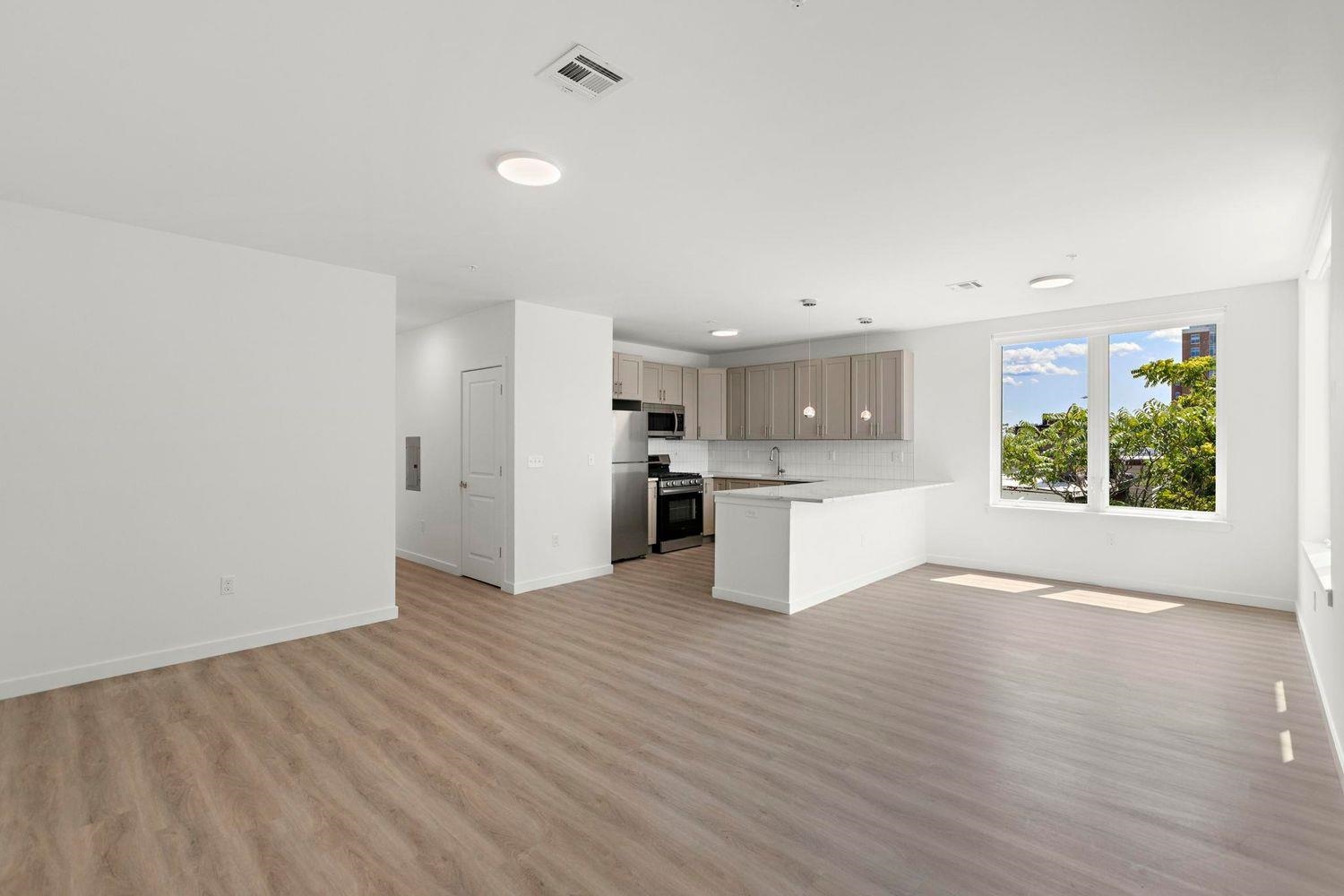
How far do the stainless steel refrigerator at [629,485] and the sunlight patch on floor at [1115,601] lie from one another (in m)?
4.01

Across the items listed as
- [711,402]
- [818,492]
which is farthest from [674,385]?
[818,492]

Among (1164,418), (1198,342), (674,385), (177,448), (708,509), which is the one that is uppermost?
(1198,342)

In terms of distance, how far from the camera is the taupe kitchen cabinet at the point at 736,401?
8617 millimetres

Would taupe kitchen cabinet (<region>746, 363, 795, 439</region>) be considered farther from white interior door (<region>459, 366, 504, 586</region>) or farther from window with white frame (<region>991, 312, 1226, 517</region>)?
white interior door (<region>459, 366, 504, 586</region>)

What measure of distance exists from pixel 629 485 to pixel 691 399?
218 centimetres

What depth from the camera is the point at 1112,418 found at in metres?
5.95

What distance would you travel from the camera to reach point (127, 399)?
145 inches

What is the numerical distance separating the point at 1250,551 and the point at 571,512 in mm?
5894

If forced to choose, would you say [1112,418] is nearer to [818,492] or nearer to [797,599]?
[818,492]

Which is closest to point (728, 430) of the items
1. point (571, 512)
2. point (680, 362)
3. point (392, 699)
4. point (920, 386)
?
point (680, 362)

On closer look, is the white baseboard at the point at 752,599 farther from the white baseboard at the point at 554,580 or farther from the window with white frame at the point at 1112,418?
the window with white frame at the point at 1112,418

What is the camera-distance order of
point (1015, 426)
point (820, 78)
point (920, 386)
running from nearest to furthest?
point (820, 78) < point (1015, 426) < point (920, 386)

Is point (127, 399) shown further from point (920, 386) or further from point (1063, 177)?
point (920, 386)

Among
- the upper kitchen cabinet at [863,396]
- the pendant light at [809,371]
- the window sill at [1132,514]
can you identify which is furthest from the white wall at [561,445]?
the window sill at [1132,514]
